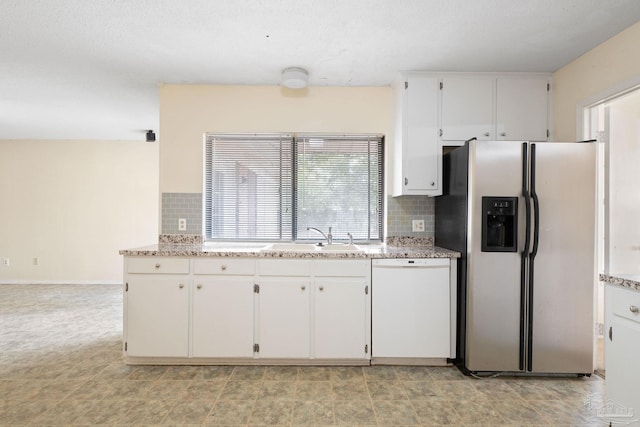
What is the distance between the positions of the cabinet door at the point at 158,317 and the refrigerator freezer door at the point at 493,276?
7.05 feet

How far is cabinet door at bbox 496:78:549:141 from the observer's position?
8.93 feet

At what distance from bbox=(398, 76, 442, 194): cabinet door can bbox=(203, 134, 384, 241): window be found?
1.57ft

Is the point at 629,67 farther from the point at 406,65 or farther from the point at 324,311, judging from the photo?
the point at 324,311

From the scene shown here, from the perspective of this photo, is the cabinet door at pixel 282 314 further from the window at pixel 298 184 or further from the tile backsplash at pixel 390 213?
the tile backsplash at pixel 390 213

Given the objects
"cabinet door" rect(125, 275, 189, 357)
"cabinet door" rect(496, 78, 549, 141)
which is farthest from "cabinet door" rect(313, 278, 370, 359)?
"cabinet door" rect(496, 78, 549, 141)

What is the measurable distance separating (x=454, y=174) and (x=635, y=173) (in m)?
1.51

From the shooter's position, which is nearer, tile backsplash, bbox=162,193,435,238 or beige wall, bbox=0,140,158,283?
tile backsplash, bbox=162,193,435,238

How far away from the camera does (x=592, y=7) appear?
6.25 feet

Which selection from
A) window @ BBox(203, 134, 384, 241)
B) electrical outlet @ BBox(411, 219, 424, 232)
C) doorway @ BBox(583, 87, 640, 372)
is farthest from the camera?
window @ BBox(203, 134, 384, 241)

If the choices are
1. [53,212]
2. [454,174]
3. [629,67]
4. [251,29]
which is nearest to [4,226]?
[53,212]

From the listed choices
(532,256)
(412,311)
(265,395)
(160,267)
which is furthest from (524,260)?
(160,267)

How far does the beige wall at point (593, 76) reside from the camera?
6.94ft

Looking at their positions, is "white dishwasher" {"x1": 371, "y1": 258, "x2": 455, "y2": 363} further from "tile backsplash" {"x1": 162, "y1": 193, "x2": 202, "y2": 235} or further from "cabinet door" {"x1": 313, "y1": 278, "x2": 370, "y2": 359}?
"tile backsplash" {"x1": 162, "y1": 193, "x2": 202, "y2": 235}

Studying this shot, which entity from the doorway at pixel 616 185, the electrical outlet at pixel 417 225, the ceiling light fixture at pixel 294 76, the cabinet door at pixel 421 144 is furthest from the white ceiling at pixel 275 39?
the electrical outlet at pixel 417 225
